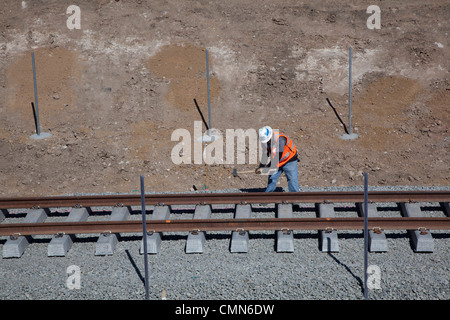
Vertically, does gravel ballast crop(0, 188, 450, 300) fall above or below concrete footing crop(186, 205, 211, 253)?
below

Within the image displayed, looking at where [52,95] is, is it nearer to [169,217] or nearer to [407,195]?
[169,217]

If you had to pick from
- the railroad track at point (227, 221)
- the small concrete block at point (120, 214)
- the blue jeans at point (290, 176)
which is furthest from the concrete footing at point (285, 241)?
the small concrete block at point (120, 214)

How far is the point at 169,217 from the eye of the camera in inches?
381

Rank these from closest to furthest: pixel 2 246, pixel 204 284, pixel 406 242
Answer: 1. pixel 204 284
2. pixel 406 242
3. pixel 2 246

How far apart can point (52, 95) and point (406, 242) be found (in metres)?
10.1

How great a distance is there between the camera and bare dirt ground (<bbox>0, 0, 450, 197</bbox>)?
12.2 metres

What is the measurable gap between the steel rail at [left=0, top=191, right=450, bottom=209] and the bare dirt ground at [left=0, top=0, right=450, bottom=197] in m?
1.86

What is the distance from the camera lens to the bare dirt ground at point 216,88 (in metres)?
12.2

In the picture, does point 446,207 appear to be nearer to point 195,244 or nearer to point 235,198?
point 235,198

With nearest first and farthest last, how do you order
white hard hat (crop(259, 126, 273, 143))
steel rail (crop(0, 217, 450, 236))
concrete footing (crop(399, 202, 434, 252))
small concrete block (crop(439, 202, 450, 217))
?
concrete footing (crop(399, 202, 434, 252)) → steel rail (crop(0, 217, 450, 236)) → small concrete block (crop(439, 202, 450, 217)) → white hard hat (crop(259, 126, 273, 143))

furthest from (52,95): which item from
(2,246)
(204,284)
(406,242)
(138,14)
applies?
(406,242)

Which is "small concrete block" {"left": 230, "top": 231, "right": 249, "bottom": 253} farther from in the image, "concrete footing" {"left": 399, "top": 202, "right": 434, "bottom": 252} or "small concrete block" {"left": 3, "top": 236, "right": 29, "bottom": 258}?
"small concrete block" {"left": 3, "top": 236, "right": 29, "bottom": 258}

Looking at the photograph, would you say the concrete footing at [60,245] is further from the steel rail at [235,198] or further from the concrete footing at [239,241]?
the concrete footing at [239,241]

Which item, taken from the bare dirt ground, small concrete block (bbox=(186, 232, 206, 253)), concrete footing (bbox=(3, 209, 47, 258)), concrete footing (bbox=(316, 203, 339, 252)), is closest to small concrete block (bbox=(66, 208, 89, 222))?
concrete footing (bbox=(3, 209, 47, 258))
